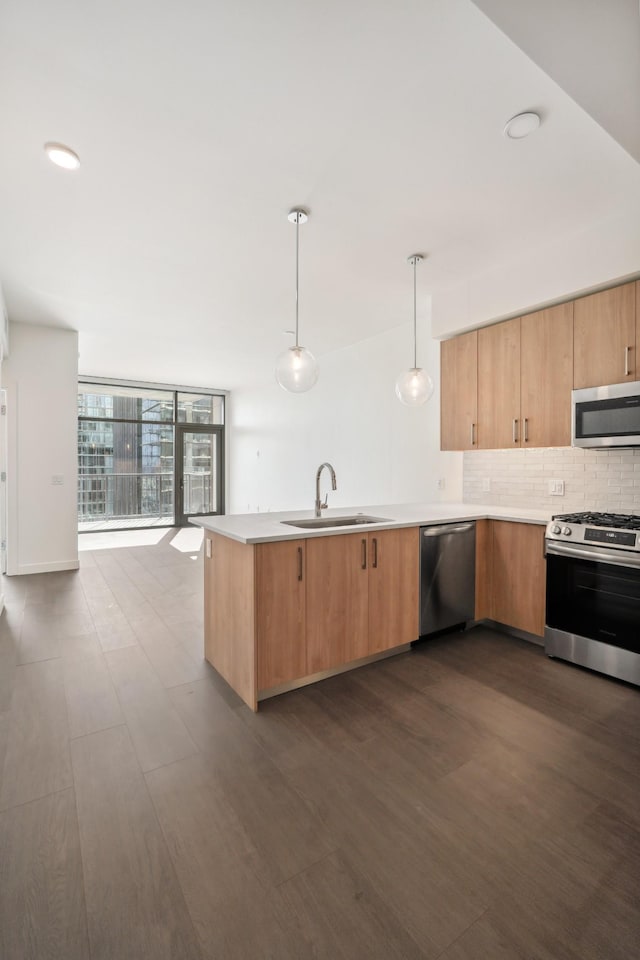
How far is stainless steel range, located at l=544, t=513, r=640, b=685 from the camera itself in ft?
8.22

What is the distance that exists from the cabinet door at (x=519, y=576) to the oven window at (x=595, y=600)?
0.44 ft

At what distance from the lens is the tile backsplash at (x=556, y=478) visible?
3086mm

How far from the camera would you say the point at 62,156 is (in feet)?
7.35

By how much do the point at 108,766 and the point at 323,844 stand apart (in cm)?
97

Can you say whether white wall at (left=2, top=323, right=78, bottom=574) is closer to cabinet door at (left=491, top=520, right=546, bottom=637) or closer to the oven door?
cabinet door at (left=491, top=520, right=546, bottom=637)

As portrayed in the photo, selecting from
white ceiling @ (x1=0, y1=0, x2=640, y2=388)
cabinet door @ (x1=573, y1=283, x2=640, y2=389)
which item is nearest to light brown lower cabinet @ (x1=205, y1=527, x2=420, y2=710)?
cabinet door @ (x1=573, y1=283, x2=640, y2=389)

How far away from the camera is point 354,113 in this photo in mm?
1954

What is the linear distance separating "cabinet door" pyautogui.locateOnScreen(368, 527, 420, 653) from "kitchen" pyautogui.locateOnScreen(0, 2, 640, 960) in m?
0.21

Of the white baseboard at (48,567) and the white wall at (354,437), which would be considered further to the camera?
the white baseboard at (48,567)

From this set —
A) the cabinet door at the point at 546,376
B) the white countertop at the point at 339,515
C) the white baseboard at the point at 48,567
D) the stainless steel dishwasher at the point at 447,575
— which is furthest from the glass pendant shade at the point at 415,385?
the white baseboard at the point at 48,567

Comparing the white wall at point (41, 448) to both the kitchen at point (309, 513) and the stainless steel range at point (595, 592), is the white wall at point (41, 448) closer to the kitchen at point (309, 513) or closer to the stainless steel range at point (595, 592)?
the kitchen at point (309, 513)

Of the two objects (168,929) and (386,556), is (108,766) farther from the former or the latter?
(386,556)

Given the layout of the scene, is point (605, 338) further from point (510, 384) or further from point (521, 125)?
point (521, 125)

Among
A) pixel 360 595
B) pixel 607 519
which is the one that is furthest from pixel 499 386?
pixel 360 595
